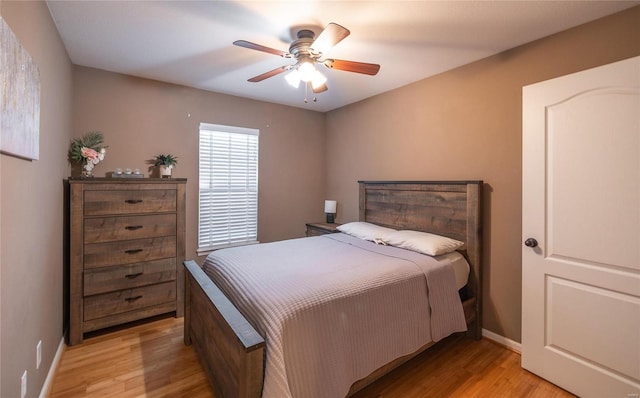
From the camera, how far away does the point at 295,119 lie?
4.17 meters

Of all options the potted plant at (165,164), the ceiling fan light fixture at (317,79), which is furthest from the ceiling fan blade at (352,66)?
the potted plant at (165,164)

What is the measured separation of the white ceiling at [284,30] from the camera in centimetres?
181

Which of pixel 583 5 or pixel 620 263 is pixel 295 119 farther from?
pixel 620 263

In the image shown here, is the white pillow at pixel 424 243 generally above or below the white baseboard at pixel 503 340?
above

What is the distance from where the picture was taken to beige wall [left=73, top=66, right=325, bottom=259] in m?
2.86

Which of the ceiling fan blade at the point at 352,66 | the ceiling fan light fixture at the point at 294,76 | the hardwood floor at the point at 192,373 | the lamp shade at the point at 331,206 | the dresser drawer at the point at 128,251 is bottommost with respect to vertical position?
the hardwood floor at the point at 192,373

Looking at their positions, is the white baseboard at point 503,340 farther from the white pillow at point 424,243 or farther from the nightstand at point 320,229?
the nightstand at point 320,229

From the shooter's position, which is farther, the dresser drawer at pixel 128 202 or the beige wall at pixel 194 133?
the beige wall at pixel 194 133

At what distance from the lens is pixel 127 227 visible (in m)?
2.62

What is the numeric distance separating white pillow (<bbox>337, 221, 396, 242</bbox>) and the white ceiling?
166 cm

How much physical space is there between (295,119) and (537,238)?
3267 millimetres

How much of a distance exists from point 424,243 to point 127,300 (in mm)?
2812

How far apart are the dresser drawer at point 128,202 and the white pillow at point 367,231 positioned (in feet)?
6.26

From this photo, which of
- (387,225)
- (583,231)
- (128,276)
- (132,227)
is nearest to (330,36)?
(583,231)
